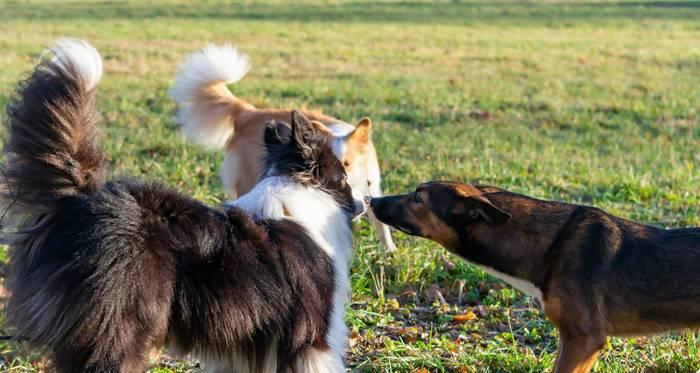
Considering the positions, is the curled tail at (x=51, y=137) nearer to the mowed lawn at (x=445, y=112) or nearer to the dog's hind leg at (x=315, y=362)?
the mowed lawn at (x=445, y=112)

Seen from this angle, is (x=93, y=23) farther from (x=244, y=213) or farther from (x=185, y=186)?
(x=244, y=213)

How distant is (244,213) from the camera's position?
12.9 ft

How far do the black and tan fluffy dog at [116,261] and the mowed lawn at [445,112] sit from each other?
393 mm

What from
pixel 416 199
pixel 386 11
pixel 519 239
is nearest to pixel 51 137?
pixel 416 199

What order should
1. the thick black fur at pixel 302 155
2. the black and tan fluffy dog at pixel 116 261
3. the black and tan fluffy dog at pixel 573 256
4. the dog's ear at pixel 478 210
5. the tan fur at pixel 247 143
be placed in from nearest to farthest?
the black and tan fluffy dog at pixel 116 261 < the thick black fur at pixel 302 155 < the black and tan fluffy dog at pixel 573 256 < the dog's ear at pixel 478 210 < the tan fur at pixel 247 143

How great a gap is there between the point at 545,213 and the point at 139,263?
2602 millimetres

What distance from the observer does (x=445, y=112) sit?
1377 centimetres

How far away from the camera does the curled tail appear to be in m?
3.48

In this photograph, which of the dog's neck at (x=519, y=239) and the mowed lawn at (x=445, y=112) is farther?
the mowed lawn at (x=445, y=112)

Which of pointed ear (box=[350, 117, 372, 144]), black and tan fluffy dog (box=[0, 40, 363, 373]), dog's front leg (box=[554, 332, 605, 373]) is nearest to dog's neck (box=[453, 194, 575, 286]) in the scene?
Result: dog's front leg (box=[554, 332, 605, 373])

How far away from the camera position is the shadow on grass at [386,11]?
102 feet

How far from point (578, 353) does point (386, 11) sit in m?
31.3

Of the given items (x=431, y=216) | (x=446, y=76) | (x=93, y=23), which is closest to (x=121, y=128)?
(x=431, y=216)

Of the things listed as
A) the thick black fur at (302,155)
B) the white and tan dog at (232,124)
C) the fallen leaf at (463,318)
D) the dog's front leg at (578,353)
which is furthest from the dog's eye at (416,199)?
the white and tan dog at (232,124)
